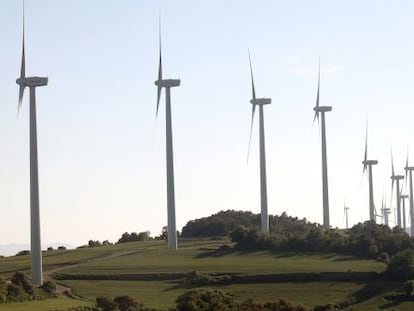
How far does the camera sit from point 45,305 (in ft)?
345

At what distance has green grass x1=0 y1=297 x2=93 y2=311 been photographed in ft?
330

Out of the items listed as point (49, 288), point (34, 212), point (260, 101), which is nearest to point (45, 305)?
point (49, 288)

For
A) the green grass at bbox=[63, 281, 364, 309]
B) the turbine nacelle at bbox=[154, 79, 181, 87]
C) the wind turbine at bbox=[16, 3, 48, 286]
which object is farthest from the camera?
the turbine nacelle at bbox=[154, 79, 181, 87]

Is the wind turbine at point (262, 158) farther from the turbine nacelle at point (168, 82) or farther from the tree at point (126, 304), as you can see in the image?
the tree at point (126, 304)

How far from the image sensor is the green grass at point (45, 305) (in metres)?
101

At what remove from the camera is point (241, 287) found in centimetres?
12175

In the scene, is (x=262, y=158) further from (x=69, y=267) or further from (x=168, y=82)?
(x=69, y=267)

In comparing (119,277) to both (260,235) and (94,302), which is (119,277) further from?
(260,235)

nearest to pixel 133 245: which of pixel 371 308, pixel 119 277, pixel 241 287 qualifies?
pixel 119 277

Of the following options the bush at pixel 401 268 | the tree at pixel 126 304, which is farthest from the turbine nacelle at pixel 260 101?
the tree at pixel 126 304

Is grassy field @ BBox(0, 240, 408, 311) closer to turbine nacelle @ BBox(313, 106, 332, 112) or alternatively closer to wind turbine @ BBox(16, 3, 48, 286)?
wind turbine @ BBox(16, 3, 48, 286)

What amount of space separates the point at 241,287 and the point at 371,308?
19352 mm

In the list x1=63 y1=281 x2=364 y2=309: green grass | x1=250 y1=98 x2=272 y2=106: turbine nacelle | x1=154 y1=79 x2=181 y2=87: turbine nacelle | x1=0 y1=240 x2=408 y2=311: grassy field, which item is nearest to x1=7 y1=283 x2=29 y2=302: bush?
x1=0 y1=240 x2=408 y2=311: grassy field

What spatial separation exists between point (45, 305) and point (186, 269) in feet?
110
